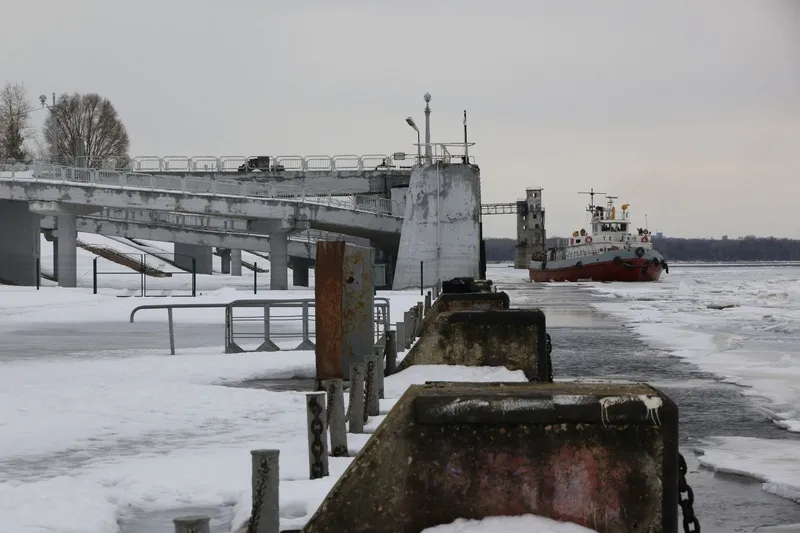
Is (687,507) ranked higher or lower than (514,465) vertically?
lower

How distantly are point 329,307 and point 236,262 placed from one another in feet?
316

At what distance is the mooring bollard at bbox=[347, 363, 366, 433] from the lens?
36.4ft

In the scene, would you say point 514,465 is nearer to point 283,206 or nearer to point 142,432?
point 142,432

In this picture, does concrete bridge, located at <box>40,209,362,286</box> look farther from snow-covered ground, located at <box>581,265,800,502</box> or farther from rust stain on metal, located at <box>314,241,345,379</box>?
rust stain on metal, located at <box>314,241,345,379</box>

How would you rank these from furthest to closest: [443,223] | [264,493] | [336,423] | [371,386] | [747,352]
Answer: [443,223], [747,352], [371,386], [336,423], [264,493]

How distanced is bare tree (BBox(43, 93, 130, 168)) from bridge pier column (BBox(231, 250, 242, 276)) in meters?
14.2

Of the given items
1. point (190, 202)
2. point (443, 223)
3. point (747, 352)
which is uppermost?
point (190, 202)

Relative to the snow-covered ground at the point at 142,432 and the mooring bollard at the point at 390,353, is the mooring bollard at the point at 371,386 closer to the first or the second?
the snow-covered ground at the point at 142,432

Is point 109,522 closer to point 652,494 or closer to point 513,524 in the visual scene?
point 513,524

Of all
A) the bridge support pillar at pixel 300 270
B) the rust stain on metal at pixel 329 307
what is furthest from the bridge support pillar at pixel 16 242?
the rust stain on metal at pixel 329 307

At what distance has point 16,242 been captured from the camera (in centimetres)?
6375

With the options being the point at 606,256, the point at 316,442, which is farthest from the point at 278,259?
the point at 316,442

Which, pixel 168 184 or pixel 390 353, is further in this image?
pixel 168 184

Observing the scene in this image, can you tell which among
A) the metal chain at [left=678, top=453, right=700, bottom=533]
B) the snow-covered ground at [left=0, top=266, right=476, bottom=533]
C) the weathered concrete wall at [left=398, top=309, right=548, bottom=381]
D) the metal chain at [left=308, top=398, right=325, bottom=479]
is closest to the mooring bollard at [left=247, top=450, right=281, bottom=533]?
the snow-covered ground at [left=0, top=266, right=476, bottom=533]
